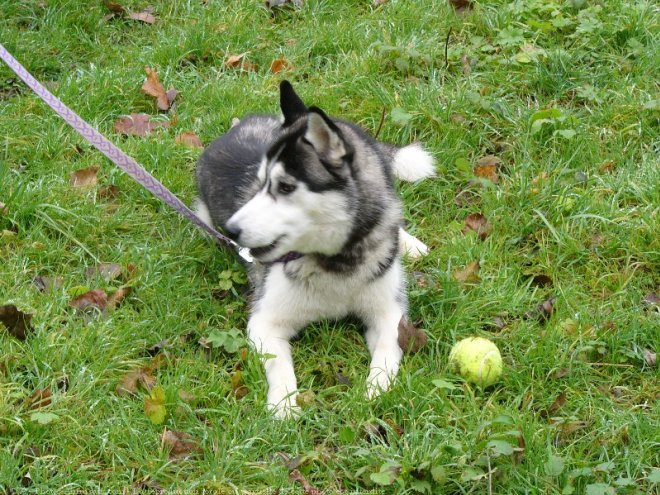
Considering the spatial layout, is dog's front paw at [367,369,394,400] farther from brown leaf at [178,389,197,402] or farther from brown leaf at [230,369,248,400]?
brown leaf at [178,389,197,402]

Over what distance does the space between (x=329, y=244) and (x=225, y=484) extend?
102 centimetres

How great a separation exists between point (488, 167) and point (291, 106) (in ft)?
4.84

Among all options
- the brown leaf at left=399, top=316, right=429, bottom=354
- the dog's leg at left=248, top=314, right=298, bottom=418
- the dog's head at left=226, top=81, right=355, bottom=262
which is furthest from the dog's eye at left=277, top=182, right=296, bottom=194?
the brown leaf at left=399, top=316, right=429, bottom=354

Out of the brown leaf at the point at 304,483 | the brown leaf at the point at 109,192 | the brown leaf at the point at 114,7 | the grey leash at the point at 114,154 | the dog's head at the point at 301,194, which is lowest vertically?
the brown leaf at the point at 109,192

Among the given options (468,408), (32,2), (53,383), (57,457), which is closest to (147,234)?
(53,383)

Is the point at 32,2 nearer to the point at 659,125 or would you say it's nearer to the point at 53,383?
the point at 53,383

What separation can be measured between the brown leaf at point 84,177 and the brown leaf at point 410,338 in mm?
1886

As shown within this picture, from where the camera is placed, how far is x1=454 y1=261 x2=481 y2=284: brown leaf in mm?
4016

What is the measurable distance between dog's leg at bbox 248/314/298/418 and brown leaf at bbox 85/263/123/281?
27.2 inches

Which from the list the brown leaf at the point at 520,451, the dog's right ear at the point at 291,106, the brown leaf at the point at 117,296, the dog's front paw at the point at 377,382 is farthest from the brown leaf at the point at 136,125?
the brown leaf at the point at 520,451

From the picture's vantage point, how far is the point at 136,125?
16.7 feet

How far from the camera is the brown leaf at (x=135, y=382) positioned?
338 cm

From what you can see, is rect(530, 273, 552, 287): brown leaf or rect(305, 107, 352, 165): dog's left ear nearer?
rect(305, 107, 352, 165): dog's left ear

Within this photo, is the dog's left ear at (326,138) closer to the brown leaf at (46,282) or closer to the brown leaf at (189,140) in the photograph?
the brown leaf at (46,282)
